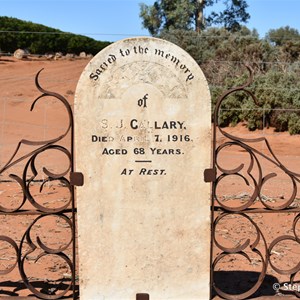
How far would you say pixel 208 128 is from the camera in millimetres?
3414

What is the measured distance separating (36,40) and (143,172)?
27.2 m

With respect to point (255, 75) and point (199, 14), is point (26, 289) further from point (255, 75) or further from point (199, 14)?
point (199, 14)

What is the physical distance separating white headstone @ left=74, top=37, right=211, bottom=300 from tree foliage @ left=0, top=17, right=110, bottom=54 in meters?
24.3

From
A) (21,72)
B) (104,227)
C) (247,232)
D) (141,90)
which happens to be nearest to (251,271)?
(247,232)

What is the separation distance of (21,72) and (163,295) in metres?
21.4

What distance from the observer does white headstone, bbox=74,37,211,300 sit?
3.37 metres

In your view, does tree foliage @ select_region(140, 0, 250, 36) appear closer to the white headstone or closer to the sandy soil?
the sandy soil

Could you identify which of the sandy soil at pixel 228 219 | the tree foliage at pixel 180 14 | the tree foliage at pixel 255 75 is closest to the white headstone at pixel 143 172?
the sandy soil at pixel 228 219

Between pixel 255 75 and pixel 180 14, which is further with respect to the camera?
pixel 180 14

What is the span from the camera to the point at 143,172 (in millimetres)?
3416

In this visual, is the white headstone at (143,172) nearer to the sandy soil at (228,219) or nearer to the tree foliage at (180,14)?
the sandy soil at (228,219)

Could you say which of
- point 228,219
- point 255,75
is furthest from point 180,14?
point 228,219

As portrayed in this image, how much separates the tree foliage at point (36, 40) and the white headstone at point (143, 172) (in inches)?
957

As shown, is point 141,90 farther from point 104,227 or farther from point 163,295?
point 163,295
